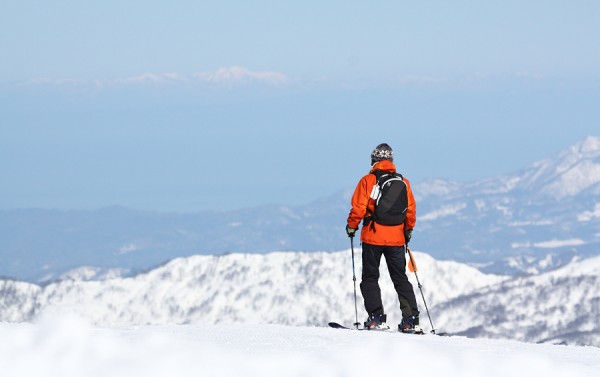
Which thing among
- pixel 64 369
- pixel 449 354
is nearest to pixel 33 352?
pixel 64 369

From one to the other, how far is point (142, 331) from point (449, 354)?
4.41 m

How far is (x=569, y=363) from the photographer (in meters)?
14.3

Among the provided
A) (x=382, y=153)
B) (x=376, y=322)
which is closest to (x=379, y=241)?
(x=382, y=153)

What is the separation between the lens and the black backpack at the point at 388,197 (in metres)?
17.7

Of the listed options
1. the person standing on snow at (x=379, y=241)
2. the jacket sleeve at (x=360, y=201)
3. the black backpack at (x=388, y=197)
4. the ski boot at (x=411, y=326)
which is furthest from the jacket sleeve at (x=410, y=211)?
the ski boot at (x=411, y=326)

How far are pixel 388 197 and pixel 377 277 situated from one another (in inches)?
68.4

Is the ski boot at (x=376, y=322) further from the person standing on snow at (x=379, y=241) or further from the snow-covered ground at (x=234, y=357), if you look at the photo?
the snow-covered ground at (x=234, y=357)

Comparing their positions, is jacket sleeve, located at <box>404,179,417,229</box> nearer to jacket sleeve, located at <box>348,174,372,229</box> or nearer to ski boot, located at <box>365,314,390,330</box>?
jacket sleeve, located at <box>348,174,372,229</box>

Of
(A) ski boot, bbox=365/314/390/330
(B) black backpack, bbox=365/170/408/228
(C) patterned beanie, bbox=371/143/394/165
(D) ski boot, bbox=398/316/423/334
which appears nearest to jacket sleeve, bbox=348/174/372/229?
(B) black backpack, bbox=365/170/408/228

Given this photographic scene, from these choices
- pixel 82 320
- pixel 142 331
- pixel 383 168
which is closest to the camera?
pixel 82 320

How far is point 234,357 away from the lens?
1327cm

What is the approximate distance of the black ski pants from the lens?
18125mm

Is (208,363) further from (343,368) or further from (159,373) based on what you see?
(343,368)

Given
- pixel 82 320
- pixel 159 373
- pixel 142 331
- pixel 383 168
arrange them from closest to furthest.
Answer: pixel 159 373, pixel 82 320, pixel 142 331, pixel 383 168
